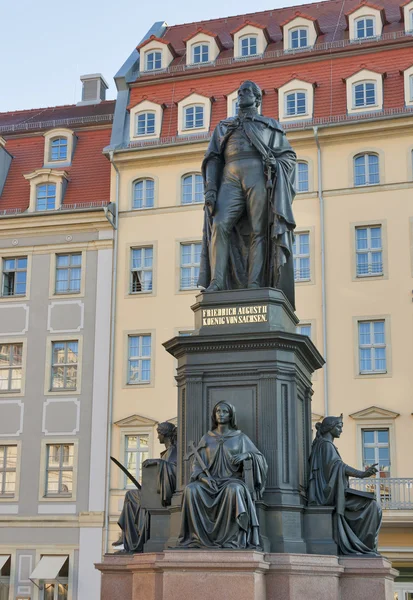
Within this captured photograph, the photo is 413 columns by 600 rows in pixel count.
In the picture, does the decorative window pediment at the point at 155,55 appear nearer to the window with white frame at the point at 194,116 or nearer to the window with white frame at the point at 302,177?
the window with white frame at the point at 194,116

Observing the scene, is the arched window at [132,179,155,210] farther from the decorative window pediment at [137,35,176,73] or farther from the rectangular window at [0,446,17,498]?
the rectangular window at [0,446,17,498]

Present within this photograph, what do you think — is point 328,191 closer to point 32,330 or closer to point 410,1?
point 410,1

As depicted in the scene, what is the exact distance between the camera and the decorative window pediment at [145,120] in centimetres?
3556

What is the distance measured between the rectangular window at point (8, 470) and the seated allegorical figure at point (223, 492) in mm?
24382

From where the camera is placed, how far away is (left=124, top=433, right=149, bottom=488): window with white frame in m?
32.5

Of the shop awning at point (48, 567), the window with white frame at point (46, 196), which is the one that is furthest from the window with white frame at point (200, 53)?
the shop awning at point (48, 567)

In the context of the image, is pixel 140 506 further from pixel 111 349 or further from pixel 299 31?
pixel 299 31

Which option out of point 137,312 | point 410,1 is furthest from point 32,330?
point 410,1

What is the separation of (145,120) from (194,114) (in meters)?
1.82

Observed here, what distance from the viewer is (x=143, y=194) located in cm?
3522

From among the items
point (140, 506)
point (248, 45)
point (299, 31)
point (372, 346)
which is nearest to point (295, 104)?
point (299, 31)

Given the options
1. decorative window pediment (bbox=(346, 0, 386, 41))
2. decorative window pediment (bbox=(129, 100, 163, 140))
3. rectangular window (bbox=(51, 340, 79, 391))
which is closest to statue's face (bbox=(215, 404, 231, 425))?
rectangular window (bbox=(51, 340, 79, 391))

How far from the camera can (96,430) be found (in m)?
33.3

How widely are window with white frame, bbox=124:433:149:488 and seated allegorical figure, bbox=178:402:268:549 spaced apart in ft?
73.0
